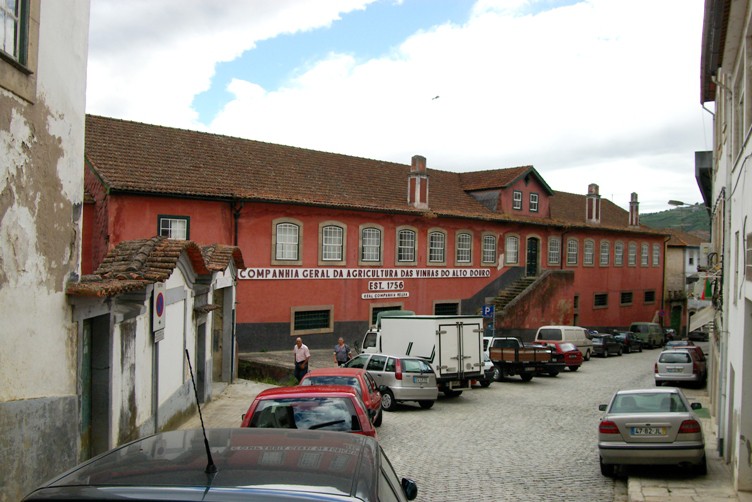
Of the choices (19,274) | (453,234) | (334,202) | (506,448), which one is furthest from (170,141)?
(19,274)

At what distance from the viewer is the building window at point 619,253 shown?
50031 millimetres

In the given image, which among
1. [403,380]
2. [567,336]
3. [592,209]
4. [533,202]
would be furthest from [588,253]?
[403,380]

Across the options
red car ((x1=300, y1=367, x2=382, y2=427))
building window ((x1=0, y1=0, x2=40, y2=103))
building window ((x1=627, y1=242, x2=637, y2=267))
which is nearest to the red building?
building window ((x1=627, y1=242, x2=637, y2=267))

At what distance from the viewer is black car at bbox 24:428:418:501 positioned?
3393 mm

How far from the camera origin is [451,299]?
37.0 m

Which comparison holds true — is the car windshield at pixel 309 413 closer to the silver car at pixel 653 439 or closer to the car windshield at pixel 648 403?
the silver car at pixel 653 439

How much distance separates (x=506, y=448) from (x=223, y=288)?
35.7 ft

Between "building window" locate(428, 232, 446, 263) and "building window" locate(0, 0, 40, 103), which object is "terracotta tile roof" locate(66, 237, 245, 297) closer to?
"building window" locate(0, 0, 40, 103)

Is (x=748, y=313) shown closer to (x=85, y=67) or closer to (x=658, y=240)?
(x=85, y=67)

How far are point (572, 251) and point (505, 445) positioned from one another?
3255 centimetres

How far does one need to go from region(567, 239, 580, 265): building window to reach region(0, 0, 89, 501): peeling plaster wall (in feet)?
128

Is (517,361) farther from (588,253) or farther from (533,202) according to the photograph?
(588,253)

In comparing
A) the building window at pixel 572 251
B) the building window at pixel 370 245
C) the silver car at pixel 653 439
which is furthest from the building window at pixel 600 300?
the silver car at pixel 653 439

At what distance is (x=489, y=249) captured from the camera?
3922 cm
